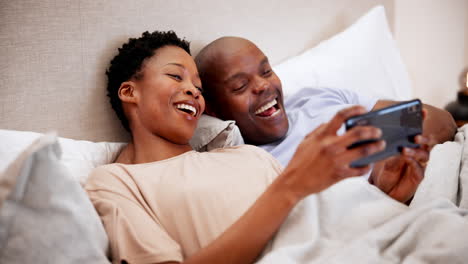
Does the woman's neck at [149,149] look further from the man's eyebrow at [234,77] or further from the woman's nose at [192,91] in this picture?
the man's eyebrow at [234,77]

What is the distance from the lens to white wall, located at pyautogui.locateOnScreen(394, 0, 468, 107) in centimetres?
253

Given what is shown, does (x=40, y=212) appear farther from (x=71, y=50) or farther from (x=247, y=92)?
(x=247, y=92)

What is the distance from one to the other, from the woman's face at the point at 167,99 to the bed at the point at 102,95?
6.0 inches

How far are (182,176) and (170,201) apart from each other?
7 centimetres

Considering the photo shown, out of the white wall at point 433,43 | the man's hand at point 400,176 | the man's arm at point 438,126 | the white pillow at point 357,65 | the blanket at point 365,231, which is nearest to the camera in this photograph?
the blanket at point 365,231

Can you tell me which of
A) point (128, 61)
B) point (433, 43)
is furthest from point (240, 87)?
point (433, 43)

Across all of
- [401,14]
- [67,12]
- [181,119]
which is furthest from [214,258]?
[401,14]

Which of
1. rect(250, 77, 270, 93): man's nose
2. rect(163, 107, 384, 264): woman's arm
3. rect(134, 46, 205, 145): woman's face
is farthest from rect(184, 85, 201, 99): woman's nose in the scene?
rect(163, 107, 384, 264): woman's arm

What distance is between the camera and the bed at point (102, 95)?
2.23 ft

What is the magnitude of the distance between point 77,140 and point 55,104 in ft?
0.37

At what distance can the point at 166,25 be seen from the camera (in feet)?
4.50

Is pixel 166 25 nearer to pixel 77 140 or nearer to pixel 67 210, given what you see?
pixel 77 140

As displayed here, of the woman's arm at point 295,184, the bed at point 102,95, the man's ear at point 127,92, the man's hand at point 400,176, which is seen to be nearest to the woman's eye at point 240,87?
the bed at point 102,95

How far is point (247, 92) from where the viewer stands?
4.45 feet
